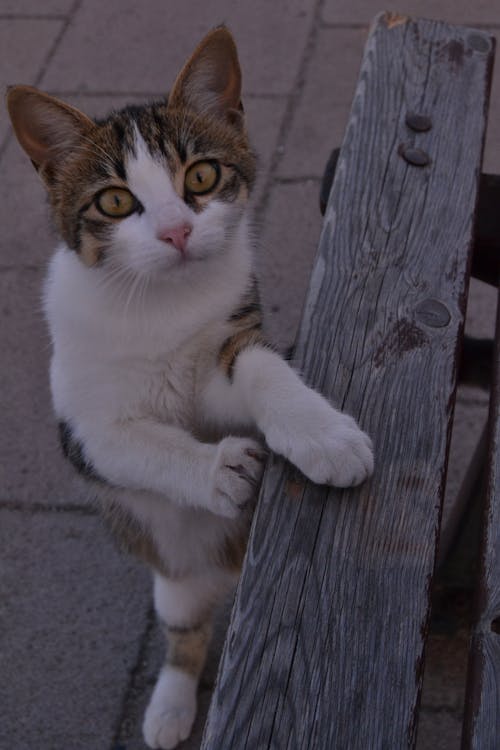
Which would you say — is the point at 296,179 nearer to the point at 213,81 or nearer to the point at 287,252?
the point at 287,252

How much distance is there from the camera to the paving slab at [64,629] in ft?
7.06

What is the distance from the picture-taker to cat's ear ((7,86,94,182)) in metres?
1.66

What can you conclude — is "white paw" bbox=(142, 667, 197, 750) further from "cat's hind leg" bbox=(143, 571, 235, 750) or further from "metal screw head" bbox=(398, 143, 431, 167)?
"metal screw head" bbox=(398, 143, 431, 167)

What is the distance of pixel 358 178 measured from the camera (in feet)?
5.82

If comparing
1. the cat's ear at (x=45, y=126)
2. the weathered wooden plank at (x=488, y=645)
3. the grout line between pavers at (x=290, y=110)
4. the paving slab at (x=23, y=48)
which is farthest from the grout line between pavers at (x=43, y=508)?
the paving slab at (x=23, y=48)

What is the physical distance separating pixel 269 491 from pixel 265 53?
3.17 metres

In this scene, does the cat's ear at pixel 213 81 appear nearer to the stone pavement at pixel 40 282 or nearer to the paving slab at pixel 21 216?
the stone pavement at pixel 40 282

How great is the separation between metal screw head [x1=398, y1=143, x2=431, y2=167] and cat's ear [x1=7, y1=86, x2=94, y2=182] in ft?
2.14

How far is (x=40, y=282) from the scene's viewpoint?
10.6 feet

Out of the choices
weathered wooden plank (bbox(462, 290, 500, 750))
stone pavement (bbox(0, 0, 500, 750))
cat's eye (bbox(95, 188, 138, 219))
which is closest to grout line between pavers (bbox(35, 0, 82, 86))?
stone pavement (bbox(0, 0, 500, 750))

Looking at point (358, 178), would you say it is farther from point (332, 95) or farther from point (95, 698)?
point (332, 95)

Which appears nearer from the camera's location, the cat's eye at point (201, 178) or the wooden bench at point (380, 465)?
the wooden bench at point (380, 465)

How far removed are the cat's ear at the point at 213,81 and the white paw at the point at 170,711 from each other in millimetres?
1356

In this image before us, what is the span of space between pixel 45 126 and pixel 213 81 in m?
0.36
